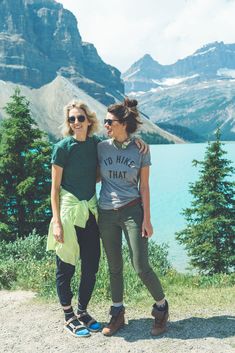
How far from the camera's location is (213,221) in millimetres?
18594

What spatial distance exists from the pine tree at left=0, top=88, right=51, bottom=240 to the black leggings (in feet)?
40.0

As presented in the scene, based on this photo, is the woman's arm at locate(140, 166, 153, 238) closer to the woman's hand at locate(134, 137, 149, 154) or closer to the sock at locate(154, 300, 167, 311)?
the woman's hand at locate(134, 137, 149, 154)

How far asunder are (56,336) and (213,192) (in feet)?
45.3

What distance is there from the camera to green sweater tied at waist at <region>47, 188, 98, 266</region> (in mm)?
6180

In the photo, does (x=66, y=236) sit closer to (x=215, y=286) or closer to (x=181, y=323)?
(x=181, y=323)

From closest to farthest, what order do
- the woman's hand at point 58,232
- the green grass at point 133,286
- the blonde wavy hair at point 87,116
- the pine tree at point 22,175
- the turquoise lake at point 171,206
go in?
1. the woman's hand at point 58,232
2. the blonde wavy hair at point 87,116
3. the green grass at point 133,286
4. the pine tree at point 22,175
5. the turquoise lake at point 171,206

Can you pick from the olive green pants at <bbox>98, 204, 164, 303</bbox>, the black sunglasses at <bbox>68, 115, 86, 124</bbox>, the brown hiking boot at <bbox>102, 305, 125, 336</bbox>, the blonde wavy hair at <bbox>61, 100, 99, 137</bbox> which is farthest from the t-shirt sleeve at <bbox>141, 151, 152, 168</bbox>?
the brown hiking boot at <bbox>102, 305, 125, 336</bbox>

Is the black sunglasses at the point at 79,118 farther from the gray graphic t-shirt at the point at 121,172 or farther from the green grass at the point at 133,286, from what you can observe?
the green grass at the point at 133,286

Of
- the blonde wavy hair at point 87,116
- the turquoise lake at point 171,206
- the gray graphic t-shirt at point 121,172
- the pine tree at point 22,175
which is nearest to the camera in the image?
the gray graphic t-shirt at point 121,172

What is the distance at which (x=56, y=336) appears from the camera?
644cm

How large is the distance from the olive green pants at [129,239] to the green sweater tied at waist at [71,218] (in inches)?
9.2

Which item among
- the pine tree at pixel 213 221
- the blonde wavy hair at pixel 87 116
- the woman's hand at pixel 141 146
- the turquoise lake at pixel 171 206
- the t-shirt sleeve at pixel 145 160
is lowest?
the turquoise lake at pixel 171 206

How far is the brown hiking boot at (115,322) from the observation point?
6.39 m

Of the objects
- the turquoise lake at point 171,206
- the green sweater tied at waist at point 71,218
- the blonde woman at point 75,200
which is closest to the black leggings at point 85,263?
the blonde woman at point 75,200
